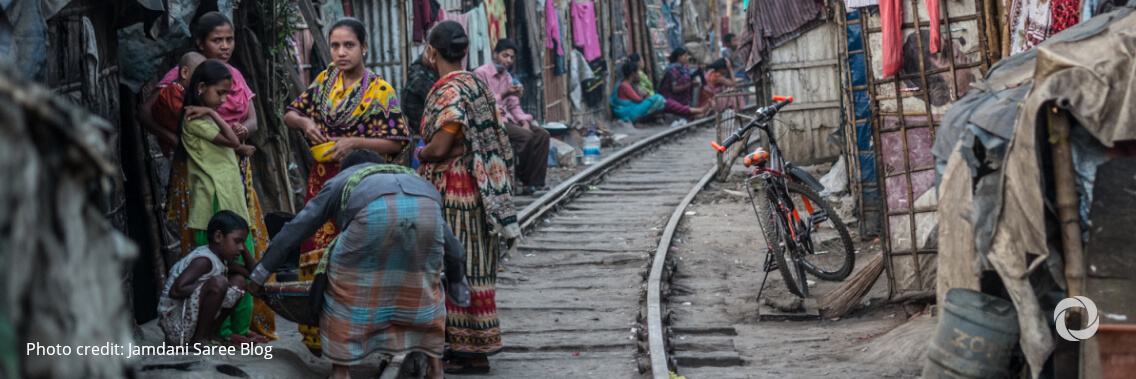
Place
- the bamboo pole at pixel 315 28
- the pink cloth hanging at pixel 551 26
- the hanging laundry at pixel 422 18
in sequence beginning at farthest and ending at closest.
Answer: the pink cloth hanging at pixel 551 26 → the hanging laundry at pixel 422 18 → the bamboo pole at pixel 315 28

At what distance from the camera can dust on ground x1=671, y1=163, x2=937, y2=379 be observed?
238 inches

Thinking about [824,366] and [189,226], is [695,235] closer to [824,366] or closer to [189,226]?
[824,366]

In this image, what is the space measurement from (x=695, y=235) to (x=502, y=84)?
3.49m

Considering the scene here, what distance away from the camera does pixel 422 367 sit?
18.5 ft

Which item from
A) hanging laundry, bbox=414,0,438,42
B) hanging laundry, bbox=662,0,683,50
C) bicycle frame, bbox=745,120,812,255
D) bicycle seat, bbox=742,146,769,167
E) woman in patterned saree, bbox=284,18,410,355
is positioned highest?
hanging laundry, bbox=662,0,683,50

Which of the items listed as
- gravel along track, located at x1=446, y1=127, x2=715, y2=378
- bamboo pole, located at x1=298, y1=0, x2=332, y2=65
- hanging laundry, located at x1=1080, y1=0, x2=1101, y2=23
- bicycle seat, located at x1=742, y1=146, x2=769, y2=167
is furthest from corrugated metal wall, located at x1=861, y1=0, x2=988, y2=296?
bamboo pole, located at x1=298, y1=0, x2=332, y2=65

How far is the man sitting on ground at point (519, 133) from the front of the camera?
Answer: 1251 centimetres

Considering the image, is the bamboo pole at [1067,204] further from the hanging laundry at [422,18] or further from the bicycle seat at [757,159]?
the hanging laundry at [422,18]

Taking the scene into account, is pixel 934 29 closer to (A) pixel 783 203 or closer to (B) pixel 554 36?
(A) pixel 783 203

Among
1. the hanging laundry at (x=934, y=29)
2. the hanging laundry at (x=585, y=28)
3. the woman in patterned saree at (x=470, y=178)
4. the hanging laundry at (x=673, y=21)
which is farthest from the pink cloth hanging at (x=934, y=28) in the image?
the hanging laundry at (x=673, y=21)

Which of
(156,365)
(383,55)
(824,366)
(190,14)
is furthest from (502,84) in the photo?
(156,365)

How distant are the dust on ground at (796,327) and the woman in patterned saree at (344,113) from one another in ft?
6.94

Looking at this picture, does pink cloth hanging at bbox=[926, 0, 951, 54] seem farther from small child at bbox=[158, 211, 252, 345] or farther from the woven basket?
small child at bbox=[158, 211, 252, 345]

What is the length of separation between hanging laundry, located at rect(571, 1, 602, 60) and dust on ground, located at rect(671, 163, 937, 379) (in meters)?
11.9
